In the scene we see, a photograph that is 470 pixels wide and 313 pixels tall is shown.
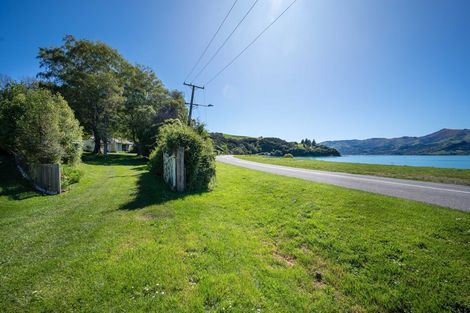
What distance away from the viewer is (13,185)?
10852 mm

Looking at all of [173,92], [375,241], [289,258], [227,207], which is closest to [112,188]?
[227,207]

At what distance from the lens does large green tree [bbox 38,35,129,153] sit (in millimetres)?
30047

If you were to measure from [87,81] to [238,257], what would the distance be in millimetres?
34477

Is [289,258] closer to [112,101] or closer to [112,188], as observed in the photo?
[112,188]

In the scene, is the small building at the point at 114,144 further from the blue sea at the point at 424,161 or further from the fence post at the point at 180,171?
the blue sea at the point at 424,161

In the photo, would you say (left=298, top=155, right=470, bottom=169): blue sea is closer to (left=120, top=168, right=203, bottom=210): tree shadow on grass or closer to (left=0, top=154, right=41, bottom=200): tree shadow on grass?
(left=120, top=168, right=203, bottom=210): tree shadow on grass

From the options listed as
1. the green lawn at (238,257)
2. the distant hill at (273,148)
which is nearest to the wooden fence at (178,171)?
the green lawn at (238,257)

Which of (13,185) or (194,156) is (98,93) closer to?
(13,185)

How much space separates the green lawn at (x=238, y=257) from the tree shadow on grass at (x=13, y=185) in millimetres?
2134

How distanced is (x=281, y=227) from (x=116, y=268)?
13.7 ft

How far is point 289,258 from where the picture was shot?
15.3 feet

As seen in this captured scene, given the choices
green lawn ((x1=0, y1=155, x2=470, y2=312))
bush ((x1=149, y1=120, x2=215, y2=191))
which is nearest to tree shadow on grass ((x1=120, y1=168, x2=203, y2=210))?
green lawn ((x1=0, y1=155, x2=470, y2=312))

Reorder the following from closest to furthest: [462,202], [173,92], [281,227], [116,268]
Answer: [116,268] → [281,227] → [462,202] → [173,92]

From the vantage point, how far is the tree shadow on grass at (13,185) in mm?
9523
